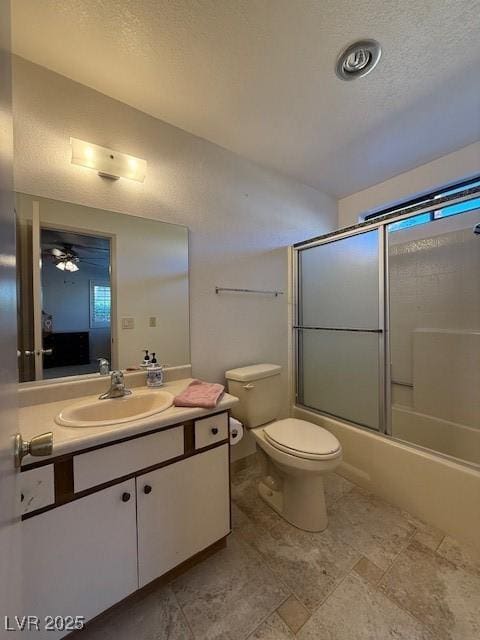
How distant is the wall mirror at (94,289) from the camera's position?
4.15ft

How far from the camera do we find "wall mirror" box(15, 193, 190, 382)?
126cm

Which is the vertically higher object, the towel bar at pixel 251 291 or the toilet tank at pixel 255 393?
the towel bar at pixel 251 291

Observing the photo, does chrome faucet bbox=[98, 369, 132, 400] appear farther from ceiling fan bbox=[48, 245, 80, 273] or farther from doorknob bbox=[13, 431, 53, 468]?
doorknob bbox=[13, 431, 53, 468]

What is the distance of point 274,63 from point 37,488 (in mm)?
2019

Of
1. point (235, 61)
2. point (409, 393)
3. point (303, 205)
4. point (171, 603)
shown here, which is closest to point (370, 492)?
point (409, 393)

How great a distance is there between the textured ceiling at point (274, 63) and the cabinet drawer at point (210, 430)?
173 cm

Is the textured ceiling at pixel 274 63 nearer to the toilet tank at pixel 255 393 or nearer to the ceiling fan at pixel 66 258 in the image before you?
the ceiling fan at pixel 66 258

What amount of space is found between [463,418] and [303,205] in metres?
2.14

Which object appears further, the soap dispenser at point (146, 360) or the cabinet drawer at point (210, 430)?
the soap dispenser at point (146, 360)

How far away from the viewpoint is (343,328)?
2119 mm

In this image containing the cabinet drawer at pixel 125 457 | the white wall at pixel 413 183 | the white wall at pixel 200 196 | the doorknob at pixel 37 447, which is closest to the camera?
the doorknob at pixel 37 447

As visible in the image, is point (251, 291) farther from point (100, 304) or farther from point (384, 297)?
point (100, 304)

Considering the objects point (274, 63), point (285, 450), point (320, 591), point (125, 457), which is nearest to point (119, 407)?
point (125, 457)

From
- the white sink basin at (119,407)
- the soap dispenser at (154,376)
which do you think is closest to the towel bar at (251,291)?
the soap dispenser at (154,376)
